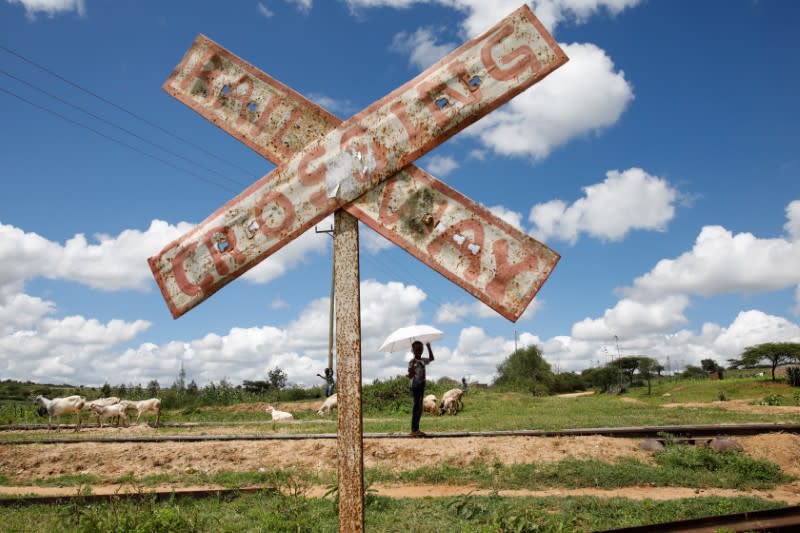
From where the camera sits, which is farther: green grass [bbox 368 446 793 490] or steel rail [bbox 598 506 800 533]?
green grass [bbox 368 446 793 490]

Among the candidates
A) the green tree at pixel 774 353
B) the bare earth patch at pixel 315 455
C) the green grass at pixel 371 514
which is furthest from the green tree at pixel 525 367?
the green grass at pixel 371 514

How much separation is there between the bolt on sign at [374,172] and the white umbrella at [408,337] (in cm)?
1405

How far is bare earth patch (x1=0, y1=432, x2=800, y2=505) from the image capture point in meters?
9.30

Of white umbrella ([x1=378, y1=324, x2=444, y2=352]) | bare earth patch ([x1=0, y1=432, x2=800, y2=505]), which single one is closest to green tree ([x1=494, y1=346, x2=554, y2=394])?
white umbrella ([x1=378, y1=324, x2=444, y2=352])

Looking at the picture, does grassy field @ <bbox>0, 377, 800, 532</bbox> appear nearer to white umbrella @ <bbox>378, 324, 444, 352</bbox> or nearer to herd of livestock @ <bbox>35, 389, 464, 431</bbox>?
white umbrella @ <bbox>378, 324, 444, 352</bbox>

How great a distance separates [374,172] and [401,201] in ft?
0.51

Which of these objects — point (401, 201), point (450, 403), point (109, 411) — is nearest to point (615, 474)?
point (401, 201)

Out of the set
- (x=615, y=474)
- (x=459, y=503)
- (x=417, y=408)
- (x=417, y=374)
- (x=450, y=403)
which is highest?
(x=417, y=374)

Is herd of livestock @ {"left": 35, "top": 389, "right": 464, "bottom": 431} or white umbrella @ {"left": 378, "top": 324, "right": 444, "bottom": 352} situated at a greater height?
white umbrella @ {"left": 378, "top": 324, "right": 444, "bottom": 352}

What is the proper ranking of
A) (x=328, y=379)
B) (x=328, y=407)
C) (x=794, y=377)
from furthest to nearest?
(x=794, y=377) → (x=328, y=379) → (x=328, y=407)

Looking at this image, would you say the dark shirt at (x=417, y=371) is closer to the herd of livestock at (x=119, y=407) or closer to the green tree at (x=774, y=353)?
the herd of livestock at (x=119, y=407)

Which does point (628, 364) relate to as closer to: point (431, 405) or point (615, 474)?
point (431, 405)

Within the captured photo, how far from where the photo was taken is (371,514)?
6.22 meters

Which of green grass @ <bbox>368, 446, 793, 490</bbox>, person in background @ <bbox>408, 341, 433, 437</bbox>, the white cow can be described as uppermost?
person in background @ <bbox>408, 341, 433, 437</bbox>
